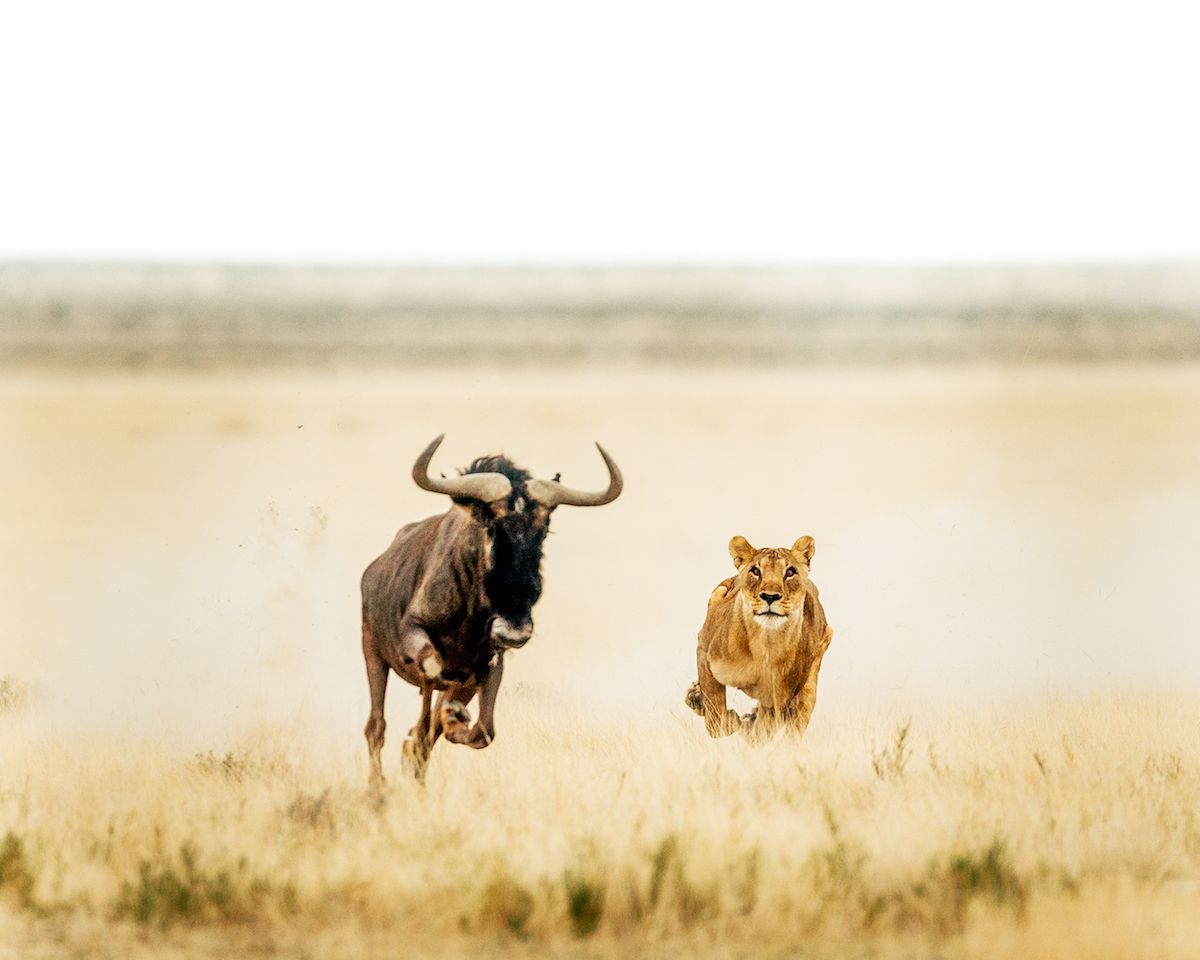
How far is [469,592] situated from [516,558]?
40cm

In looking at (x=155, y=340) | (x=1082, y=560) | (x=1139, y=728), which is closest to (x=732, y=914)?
(x=1139, y=728)

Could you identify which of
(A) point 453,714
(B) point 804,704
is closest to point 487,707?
(A) point 453,714

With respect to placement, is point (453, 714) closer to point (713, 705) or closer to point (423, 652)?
point (423, 652)

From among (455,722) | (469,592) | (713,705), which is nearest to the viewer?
(455,722)

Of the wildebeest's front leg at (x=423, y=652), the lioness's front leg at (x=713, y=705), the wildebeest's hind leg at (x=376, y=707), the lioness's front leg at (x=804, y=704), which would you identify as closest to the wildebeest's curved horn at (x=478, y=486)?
the wildebeest's front leg at (x=423, y=652)

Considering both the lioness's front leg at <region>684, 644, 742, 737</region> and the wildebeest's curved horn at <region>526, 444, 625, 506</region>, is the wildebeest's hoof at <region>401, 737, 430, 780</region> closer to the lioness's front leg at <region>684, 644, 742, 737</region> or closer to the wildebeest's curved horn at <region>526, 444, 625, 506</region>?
the wildebeest's curved horn at <region>526, 444, 625, 506</region>

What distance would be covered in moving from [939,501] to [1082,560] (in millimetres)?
1516

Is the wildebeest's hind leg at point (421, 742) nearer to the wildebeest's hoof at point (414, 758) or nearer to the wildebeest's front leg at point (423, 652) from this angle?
the wildebeest's hoof at point (414, 758)

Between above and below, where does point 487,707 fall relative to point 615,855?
above

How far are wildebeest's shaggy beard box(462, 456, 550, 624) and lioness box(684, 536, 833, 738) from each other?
4.41 ft

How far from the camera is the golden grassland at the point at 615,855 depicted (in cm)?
711

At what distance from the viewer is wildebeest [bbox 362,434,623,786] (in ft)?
29.5

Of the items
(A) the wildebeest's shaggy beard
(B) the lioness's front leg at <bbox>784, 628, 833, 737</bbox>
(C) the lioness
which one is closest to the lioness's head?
(C) the lioness

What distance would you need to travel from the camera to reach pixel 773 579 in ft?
32.0
